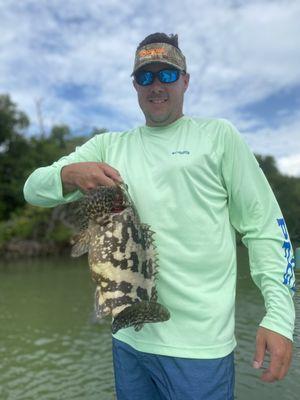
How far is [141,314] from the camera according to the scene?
7.88 ft

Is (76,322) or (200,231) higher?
(200,231)

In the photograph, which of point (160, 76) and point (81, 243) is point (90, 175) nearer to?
point (81, 243)

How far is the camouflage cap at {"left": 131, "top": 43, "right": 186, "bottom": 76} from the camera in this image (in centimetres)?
271

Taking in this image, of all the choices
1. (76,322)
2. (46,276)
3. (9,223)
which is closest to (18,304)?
(76,322)

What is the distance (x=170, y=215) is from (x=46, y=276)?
2124cm

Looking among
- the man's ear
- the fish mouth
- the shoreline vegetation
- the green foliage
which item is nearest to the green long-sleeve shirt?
the fish mouth

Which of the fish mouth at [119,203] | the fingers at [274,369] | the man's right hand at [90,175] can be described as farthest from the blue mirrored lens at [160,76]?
the fingers at [274,369]

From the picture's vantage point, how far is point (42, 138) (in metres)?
48.4

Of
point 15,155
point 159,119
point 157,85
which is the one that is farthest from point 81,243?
point 15,155

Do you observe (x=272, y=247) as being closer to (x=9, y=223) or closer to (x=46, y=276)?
(x=46, y=276)

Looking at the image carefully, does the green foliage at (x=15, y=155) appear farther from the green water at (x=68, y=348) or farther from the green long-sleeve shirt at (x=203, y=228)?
the green long-sleeve shirt at (x=203, y=228)

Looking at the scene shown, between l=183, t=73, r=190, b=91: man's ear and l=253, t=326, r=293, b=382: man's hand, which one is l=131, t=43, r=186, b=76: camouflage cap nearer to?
l=183, t=73, r=190, b=91: man's ear

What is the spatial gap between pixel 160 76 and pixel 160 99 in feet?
0.43

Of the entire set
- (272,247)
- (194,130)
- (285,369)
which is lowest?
(285,369)
